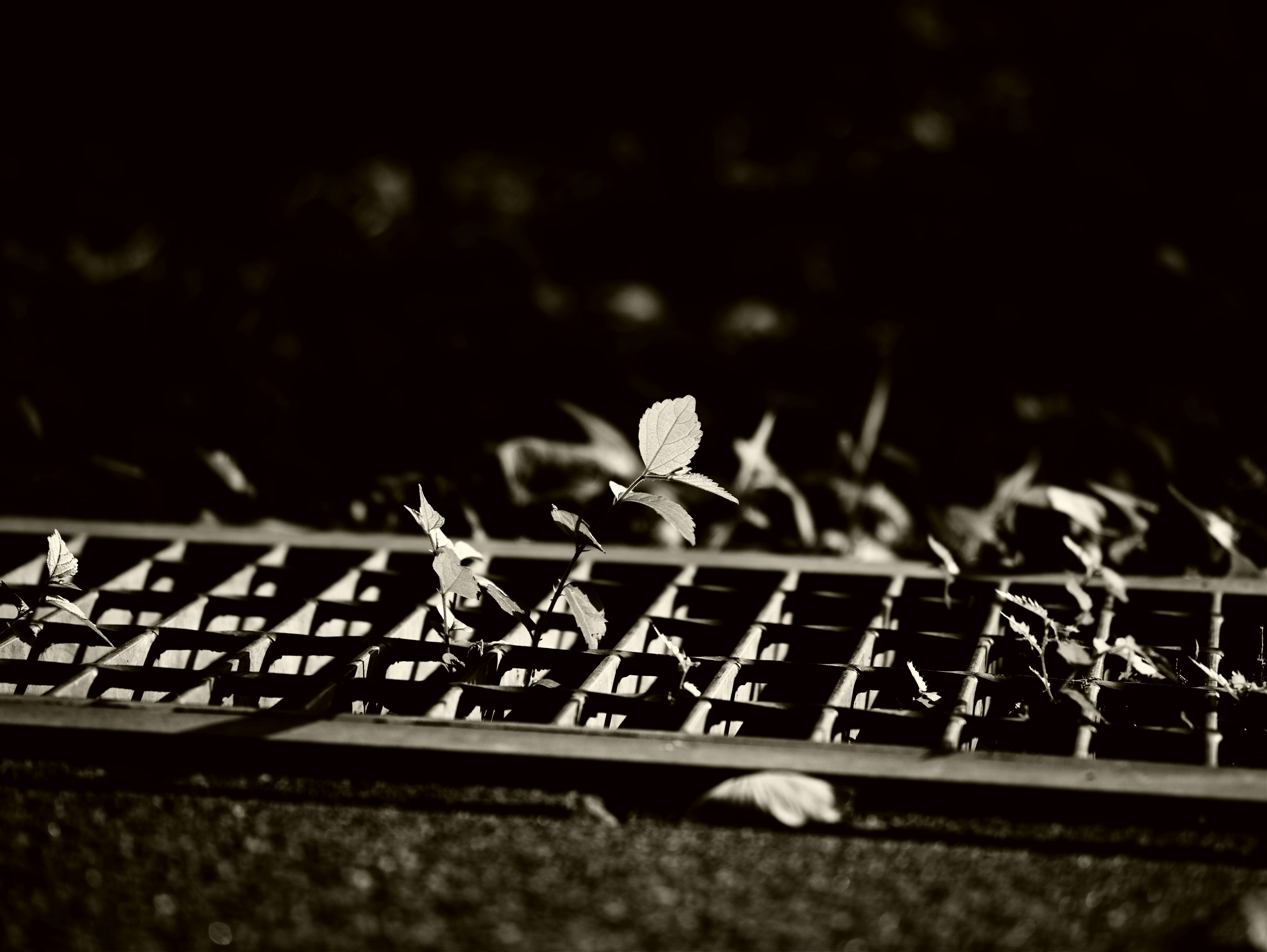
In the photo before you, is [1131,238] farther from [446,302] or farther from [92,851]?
[92,851]

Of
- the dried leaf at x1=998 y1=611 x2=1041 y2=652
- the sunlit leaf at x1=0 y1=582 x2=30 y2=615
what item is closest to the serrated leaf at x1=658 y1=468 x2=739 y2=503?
the dried leaf at x1=998 y1=611 x2=1041 y2=652

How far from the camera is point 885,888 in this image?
0.98 meters

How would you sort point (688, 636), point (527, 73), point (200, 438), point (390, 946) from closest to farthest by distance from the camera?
point (390, 946)
point (688, 636)
point (200, 438)
point (527, 73)

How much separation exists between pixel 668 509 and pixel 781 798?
0.34m

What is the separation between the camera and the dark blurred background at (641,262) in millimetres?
2531

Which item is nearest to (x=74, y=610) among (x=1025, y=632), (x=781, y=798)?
(x=781, y=798)

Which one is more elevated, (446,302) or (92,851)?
(446,302)

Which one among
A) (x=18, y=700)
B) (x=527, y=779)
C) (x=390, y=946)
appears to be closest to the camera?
(x=390, y=946)

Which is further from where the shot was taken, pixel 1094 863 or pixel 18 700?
pixel 18 700

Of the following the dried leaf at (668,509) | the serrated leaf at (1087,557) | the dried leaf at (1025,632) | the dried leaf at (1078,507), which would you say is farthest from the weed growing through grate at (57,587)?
the dried leaf at (1078,507)

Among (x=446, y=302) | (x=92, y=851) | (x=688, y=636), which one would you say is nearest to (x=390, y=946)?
(x=92, y=851)

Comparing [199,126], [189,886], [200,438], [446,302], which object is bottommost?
[189,886]

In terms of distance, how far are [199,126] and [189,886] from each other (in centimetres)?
356

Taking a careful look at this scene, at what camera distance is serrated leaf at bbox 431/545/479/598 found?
1.32m
